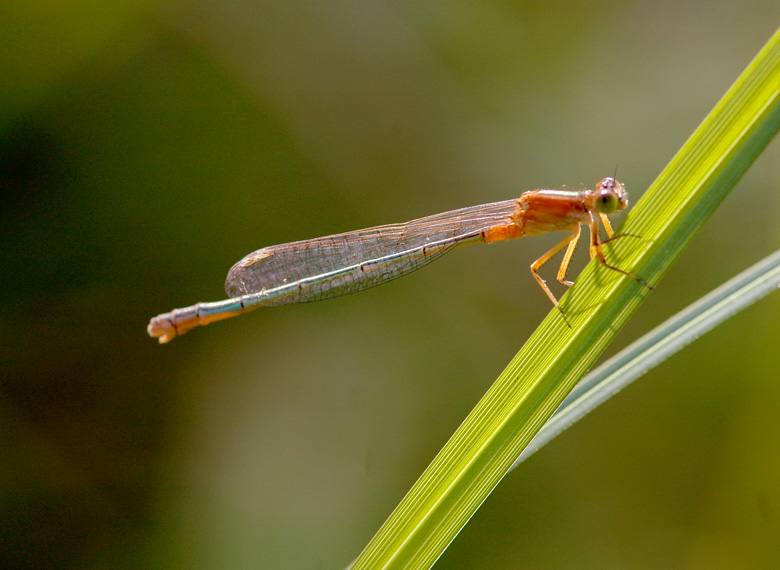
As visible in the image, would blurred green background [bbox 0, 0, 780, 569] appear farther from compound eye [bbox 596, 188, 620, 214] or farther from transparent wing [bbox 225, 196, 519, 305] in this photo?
compound eye [bbox 596, 188, 620, 214]

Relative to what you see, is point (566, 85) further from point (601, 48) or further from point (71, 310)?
point (71, 310)

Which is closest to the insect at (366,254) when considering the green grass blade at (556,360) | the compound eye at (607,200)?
the compound eye at (607,200)

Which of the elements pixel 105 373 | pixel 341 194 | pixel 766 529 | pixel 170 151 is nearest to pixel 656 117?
pixel 341 194

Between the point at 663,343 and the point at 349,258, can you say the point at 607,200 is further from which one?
the point at 349,258

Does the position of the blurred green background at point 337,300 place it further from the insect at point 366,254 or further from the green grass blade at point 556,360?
the green grass blade at point 556,360

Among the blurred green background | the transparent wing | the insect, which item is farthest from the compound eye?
the blurred green background
